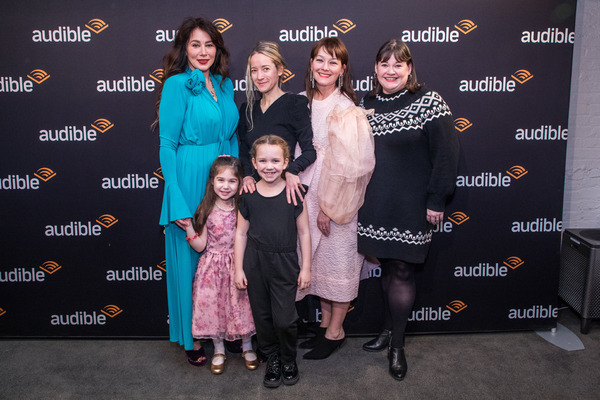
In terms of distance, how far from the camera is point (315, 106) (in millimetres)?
2588

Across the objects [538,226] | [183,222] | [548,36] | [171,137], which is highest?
[548,36]

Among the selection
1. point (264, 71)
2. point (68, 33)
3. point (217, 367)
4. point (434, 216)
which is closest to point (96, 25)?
point (68, 33)

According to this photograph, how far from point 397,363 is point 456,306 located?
76cm

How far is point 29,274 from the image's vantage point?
308 cm

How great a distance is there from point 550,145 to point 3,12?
350cm

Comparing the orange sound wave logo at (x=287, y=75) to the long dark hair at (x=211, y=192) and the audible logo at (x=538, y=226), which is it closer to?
the long dark hair at (x=211, y=192)

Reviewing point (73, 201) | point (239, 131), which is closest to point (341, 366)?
point (239, 131)

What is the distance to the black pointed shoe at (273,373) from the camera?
2531mm

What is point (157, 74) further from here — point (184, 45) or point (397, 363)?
point (397, 363)

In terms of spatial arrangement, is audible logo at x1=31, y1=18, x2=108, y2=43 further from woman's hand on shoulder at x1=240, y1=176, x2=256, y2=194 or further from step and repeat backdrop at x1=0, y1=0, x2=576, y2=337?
woman's hand on shoulder at x1=240, y1=176, x2=256, y2=194

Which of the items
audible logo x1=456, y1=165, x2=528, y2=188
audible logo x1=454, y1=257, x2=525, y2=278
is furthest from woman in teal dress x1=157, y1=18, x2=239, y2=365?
audible logo x1=454, y1=257, x2=525, y2=278

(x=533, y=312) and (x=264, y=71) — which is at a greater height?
(x=264, y=71)

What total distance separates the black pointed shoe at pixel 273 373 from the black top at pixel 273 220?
0.65m

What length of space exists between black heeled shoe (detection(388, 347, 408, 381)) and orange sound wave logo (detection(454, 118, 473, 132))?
1.41 m
